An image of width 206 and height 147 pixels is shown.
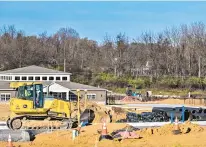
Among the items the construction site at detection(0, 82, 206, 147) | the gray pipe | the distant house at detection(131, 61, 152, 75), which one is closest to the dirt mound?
the construction site at detection(0, 82, 206, 147)

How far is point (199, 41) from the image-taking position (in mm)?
89625

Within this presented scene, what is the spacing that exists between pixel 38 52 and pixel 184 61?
3083 centimetres

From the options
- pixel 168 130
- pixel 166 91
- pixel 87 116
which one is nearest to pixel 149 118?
pixel 87 116

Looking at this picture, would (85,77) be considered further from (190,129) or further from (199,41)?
(190,129)

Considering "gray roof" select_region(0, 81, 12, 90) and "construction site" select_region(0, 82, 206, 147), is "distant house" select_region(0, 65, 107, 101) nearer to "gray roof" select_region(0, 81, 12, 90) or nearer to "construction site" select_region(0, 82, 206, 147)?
"gray roof" select_region(0, 81, 12, 90)

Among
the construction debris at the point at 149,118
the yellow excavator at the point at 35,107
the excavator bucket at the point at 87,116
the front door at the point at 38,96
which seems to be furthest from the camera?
the construction debris at the point at 149,118

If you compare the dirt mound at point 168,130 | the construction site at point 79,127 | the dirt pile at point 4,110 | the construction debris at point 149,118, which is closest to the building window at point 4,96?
the dirt pile at point 4,110

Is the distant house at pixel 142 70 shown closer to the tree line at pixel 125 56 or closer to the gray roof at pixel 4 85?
the tree line at pixel 125 56

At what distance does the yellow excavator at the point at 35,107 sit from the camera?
87.6 ft

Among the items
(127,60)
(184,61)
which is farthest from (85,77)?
(184,61)

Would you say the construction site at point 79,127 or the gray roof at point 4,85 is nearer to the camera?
the construction site at point 79,127

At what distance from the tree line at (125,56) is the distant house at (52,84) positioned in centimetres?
2518

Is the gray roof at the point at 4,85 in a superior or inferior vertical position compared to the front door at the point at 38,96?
superior

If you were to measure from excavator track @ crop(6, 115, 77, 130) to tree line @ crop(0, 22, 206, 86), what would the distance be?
55.5m
